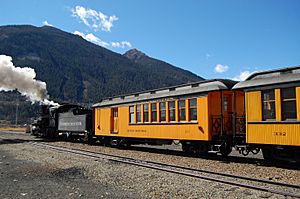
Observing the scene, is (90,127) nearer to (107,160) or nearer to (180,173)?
(107,160)

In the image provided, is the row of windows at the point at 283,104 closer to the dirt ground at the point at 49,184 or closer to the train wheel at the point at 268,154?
the train wheel at the point at 268,154

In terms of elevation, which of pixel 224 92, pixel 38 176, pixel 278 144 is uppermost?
pixel 224 92

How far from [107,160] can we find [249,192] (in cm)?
783

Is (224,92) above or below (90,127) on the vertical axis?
above

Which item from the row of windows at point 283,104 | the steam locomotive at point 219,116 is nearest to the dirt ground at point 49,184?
the steam locomotive at point 219,116

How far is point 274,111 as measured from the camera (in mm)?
12328

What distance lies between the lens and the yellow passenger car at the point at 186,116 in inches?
584

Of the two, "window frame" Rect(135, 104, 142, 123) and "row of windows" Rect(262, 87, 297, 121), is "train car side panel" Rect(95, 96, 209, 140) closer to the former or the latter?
"window frame" Rect(135, 104, 142, 123)

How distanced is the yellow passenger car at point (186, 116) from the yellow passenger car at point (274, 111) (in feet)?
4.91

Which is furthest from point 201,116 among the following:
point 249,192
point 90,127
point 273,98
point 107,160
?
point 90,127

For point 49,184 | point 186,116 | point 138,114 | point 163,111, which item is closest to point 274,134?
point 186,116

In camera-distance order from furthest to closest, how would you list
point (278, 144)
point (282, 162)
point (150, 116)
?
point (150, 116) < point (282, 162) < point (278, 144)

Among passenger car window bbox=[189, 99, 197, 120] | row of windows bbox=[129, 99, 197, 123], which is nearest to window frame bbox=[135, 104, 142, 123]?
row of windows bbox=[129, 99, 197, 123]

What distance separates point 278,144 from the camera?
1198 centimetres
